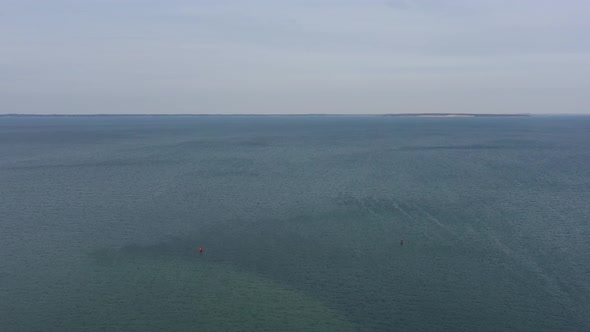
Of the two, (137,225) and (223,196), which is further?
(223,196)

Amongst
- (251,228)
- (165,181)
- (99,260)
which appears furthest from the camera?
(165,181)

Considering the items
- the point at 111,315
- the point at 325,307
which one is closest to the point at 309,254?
the point at 325,307

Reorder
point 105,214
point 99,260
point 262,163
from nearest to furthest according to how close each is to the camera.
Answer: point 99,260 → point 105,214 → point 262,163

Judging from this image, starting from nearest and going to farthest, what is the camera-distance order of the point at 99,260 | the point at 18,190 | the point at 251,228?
the point at 99,260 → the point at 251,228 → the point at 18,190

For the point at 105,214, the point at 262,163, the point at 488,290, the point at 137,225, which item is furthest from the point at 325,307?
the point at 262,163

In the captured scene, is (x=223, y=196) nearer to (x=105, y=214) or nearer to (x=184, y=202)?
(x=184, y=202)

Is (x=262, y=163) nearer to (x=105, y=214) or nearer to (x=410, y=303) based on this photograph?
(x=105, y=214)
